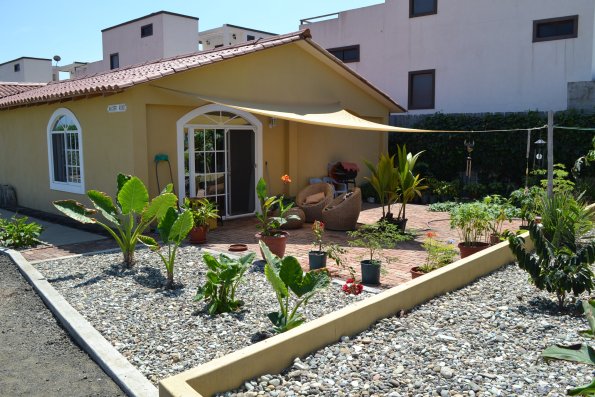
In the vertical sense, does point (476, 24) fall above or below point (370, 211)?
above

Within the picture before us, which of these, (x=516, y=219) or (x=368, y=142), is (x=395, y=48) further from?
(x=516, y=219)

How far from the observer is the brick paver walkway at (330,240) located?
834cm

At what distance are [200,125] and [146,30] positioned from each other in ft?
71.5

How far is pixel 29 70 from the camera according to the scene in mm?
37156

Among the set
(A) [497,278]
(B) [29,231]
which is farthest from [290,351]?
(B) [29,231]

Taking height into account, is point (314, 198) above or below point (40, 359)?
above

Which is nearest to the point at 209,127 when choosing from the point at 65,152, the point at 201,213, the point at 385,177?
the point at 201,213

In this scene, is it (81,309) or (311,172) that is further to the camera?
(311,172)

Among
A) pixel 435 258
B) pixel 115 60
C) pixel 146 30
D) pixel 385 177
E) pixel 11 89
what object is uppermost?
pixel 146 30

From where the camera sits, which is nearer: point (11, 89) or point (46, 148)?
point (46, 148)

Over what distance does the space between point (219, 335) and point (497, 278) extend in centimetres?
409

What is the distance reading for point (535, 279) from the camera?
6113 millimetres

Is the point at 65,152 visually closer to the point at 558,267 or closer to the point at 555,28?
the point at 558,267

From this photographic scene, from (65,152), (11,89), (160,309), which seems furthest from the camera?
(11,89)
